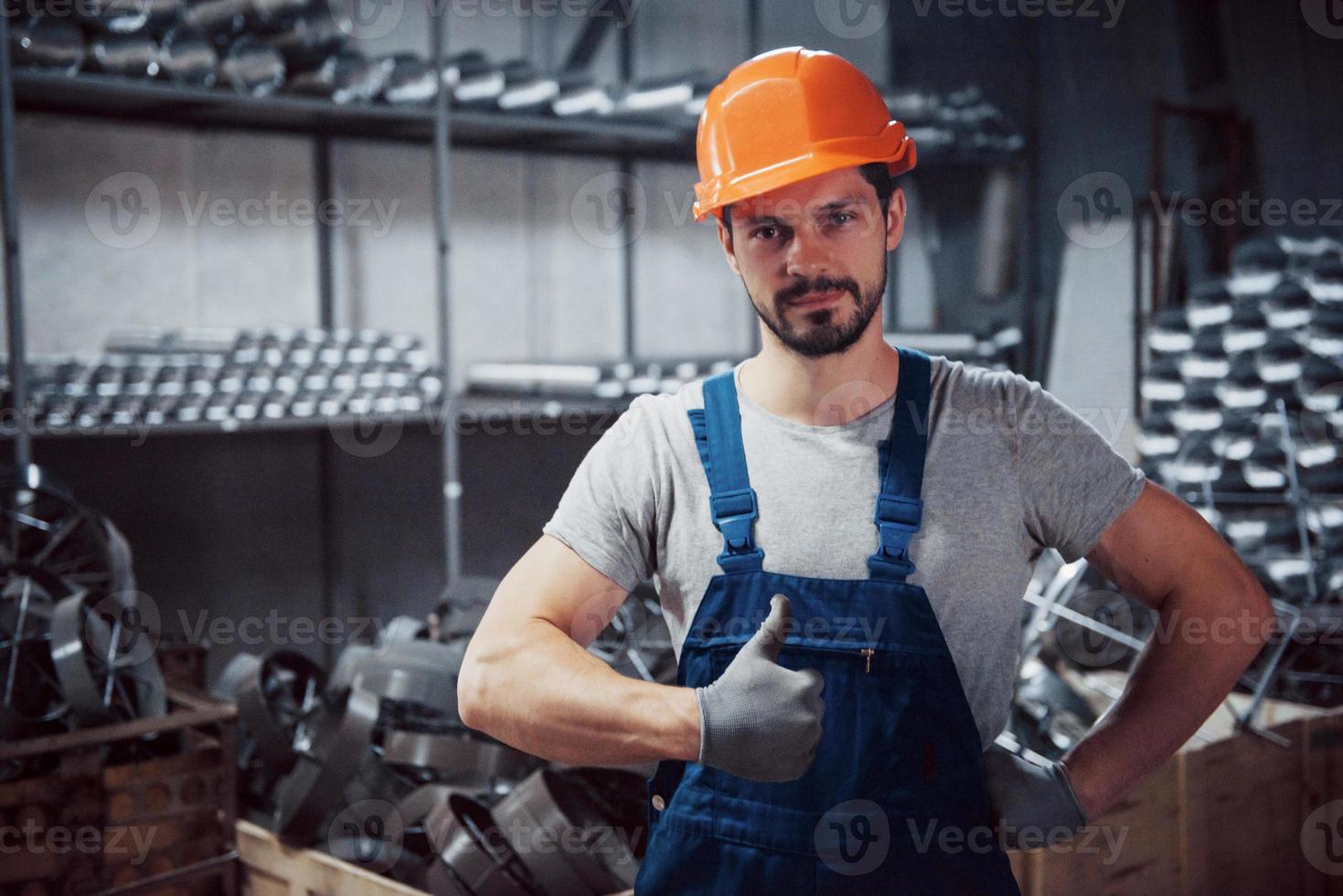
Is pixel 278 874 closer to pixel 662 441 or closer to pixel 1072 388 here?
pixel 662 441

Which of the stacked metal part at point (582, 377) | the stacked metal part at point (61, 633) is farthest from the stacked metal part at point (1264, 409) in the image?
the stacked metal part at point (61, 633)

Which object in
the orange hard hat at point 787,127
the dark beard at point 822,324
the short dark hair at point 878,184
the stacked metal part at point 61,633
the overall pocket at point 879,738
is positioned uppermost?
Result: the orange hard hat at point 787,127

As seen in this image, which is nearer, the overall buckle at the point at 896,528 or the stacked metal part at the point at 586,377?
the overall buckle at the point at 896,528

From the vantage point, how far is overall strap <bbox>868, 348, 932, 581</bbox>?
1402mm

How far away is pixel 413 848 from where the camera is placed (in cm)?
259

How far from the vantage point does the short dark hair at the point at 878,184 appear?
59.6 inches

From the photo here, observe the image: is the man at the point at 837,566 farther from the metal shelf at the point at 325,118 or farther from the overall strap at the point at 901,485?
the metal shelf at the point at 325,118

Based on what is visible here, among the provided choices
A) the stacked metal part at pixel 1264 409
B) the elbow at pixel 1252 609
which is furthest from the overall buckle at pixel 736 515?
the stacked metal part at pixel 1264 409

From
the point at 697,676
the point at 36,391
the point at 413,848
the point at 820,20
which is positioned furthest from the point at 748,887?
the point at 820,20

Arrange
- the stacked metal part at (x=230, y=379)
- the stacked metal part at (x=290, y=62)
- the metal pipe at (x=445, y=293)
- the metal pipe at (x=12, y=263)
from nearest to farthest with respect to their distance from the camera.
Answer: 1. the metal pipe at (x=12, y=263)
2. the stacked metal part at (x=290, y=62)
3. the stacked metal part at (x=230, y=379)
4. the metal pipe at (x=445, y=293)

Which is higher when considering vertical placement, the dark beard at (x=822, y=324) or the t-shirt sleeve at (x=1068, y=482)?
the dark beard at (x=822, y=324)

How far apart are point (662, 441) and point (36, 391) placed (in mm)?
2743

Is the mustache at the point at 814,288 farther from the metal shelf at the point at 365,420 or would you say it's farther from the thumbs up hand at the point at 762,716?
the metal shelf at the point at 365,420

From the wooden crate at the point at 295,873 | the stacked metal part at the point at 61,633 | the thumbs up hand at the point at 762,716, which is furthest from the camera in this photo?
the stacked metal part at the point at 61,633
